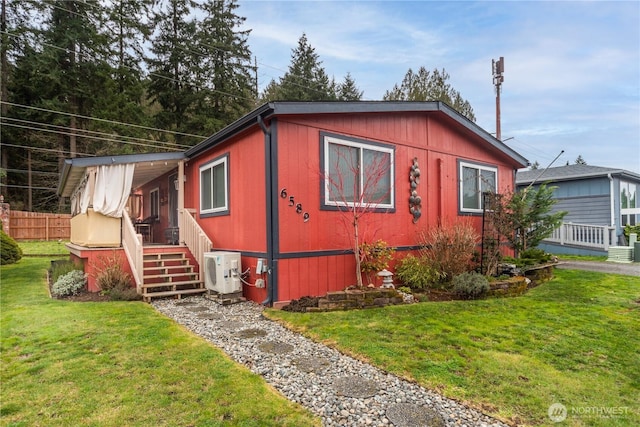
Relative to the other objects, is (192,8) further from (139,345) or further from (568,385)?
(568,385)

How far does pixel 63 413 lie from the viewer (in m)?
2.54

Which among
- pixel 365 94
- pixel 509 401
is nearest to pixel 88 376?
pixel 509 401

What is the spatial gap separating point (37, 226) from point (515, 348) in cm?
2287

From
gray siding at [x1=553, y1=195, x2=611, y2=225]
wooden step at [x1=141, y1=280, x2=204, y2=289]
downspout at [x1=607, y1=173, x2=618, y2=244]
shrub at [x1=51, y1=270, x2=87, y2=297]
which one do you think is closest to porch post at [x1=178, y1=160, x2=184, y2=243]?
wooden step at [x1=141, y1=280, x2=204, y2=289]

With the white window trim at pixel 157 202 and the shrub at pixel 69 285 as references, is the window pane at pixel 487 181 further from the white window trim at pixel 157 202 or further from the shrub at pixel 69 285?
the white window trim at pixel 157 202

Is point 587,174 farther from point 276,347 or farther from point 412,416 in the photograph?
point 412,416

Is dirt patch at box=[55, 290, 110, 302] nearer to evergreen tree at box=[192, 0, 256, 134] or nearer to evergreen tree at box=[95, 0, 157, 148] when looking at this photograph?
evergreen tree at box=[95, 0, 157, 148]

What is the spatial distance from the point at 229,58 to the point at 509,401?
79.1 ft

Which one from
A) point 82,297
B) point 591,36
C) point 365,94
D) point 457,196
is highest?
point 365,94

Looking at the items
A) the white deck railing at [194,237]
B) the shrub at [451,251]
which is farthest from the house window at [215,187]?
the shrub at [451,251]

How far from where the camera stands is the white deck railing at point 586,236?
12341mm

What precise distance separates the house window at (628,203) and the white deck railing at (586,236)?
193cm

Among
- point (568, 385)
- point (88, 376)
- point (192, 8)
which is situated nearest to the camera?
point (568, 385)

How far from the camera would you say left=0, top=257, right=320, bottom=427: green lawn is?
2475 mm
